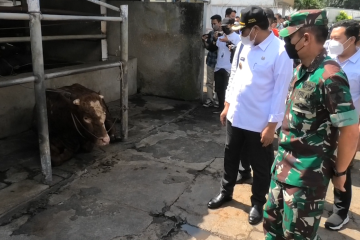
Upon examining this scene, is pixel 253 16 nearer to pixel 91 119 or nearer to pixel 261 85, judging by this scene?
pixel 261 85

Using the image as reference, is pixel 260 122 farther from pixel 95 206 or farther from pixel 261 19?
pixel 95 206

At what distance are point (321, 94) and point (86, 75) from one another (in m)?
5.17

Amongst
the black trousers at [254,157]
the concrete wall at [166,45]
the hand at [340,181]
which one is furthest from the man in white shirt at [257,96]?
the concrete wall at [166,45]

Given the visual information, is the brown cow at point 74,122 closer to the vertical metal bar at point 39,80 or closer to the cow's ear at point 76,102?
the cow's ear at point 76,102

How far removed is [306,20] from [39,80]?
260 centimetres

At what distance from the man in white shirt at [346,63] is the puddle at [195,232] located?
1112 millimetres

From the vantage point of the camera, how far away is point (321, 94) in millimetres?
1823

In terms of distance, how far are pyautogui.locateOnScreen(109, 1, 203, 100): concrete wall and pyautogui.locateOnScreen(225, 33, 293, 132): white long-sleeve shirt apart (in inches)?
159

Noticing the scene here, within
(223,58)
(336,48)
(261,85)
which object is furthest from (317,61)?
(223,58)

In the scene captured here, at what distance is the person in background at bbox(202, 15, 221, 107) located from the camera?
6.32m

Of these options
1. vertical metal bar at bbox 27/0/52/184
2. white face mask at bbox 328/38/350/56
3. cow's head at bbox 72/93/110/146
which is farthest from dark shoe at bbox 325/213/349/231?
vertical metal bar at bbox 27/0/52/184

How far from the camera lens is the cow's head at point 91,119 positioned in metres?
4.16

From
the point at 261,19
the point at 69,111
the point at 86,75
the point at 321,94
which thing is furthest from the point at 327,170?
the point at 86,75

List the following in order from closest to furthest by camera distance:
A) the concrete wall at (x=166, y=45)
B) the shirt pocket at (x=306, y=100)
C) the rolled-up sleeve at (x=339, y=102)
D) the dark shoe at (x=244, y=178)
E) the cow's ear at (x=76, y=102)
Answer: the rolled-up sleeve at (x=339, y=102) → the shirt pocket at (x=306, y=100) → the dark shoe at (x=244, y=178) → the cow's ear at (x=76, y=102) → the concrete wall at (x=166, y=45)
